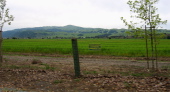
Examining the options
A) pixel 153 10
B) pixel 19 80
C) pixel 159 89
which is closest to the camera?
pixel 159 89

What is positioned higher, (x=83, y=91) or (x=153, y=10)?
(x=153, y=10)

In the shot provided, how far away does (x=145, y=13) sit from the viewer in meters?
12.5

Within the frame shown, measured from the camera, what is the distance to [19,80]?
920 centimetres

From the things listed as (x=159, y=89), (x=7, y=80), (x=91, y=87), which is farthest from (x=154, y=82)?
(x=7, y=80)

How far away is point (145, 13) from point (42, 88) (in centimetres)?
853

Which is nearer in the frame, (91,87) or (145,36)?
(91,87)

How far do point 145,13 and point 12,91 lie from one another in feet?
31.4

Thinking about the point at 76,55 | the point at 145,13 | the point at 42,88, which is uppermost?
the point at 145,13

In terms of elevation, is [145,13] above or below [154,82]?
above

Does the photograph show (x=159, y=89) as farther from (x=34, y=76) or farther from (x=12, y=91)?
(x=34, y=76)

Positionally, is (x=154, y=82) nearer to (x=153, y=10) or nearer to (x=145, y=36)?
(x=145, y=36)

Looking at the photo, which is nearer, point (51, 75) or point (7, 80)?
point (7, 80)

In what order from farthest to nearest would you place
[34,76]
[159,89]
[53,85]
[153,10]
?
[153,10] → [34,76] → [53,85] → [159,89]

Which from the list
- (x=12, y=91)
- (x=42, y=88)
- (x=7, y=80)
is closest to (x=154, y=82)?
(x=42, y=88)
